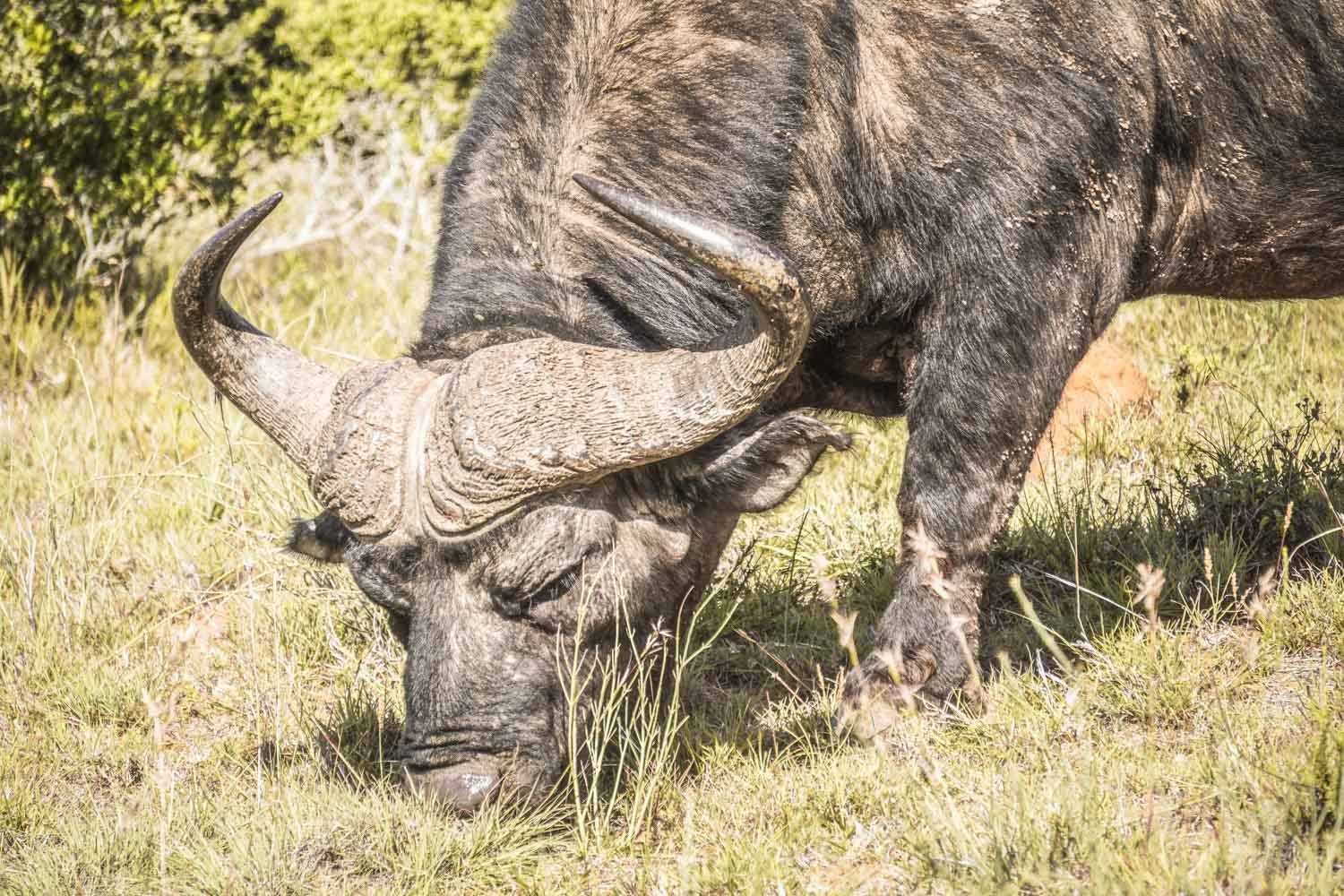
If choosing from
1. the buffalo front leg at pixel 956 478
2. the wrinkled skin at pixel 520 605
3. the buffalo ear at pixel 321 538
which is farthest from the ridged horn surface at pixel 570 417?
the buffalo front leg at pixel 956 478

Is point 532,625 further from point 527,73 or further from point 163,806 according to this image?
point 527,73

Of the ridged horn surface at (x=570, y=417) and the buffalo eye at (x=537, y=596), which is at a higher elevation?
the ridged horn surface at (x=570, y=417)

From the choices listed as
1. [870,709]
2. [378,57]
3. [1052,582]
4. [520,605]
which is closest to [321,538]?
[520,605]

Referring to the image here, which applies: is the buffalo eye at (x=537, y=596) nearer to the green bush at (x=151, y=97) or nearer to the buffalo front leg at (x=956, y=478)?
the buffalo front leg at (x=956, y=478)

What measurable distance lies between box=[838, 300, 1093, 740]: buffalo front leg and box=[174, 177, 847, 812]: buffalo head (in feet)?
1.39

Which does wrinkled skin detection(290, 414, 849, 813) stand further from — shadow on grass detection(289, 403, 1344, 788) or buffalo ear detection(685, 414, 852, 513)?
shadow on grass detection(289, 403, 1344, 788)

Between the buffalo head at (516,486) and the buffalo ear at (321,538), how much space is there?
20cm

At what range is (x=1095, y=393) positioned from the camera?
6547mm

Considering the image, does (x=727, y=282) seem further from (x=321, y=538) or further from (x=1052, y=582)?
(x=1052, y=582)

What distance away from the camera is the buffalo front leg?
407 cm

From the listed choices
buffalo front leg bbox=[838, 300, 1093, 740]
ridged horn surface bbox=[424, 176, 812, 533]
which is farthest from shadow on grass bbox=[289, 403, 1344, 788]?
ridged horn surface bbox=[424, 176, 812, 533]

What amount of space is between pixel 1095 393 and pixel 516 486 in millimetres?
3843

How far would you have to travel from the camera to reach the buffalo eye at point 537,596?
12.0ft

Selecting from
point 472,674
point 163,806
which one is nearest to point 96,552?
point 163,806
